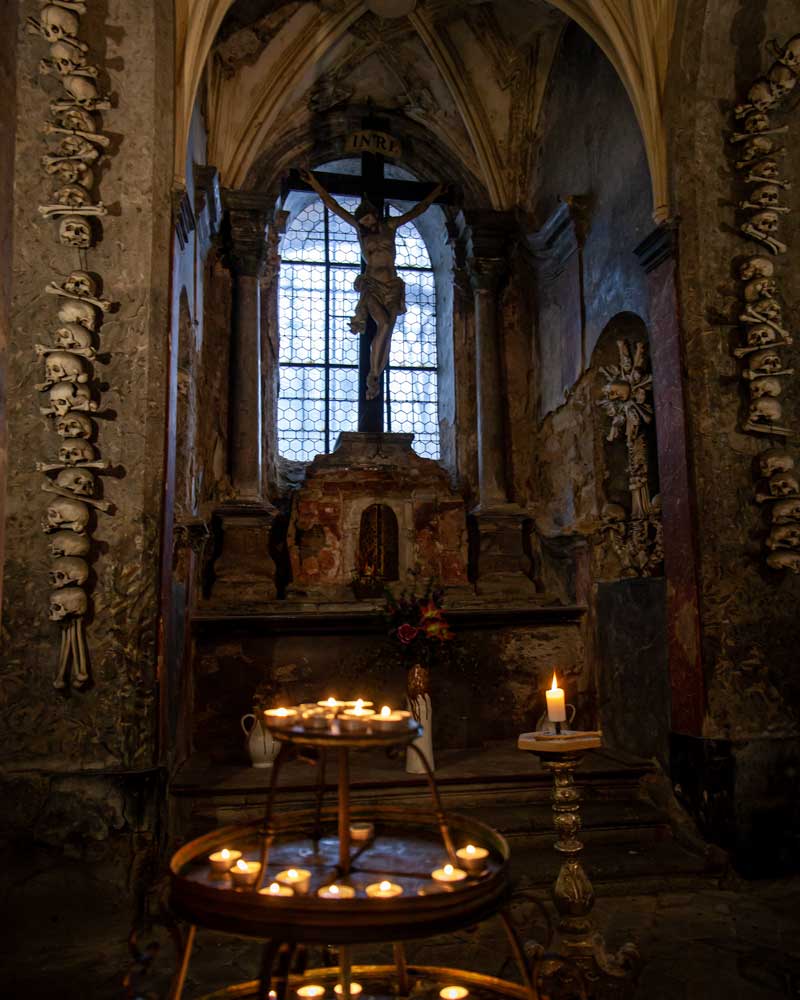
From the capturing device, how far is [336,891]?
2072 millimetres

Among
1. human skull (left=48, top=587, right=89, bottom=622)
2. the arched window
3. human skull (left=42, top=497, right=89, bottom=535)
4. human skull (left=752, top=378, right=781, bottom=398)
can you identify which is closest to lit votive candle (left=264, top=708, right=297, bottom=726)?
human skull (left=48, top=587, right=89, bottom=622)

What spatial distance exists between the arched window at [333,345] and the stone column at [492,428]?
2.76 feet

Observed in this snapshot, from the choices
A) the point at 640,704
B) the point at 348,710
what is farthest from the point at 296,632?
the point at 348,710

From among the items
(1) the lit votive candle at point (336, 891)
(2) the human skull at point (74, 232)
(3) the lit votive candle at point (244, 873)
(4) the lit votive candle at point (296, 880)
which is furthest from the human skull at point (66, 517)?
(1) the lit votive candle at point (336, 891)

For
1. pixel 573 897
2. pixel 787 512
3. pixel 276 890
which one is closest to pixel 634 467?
pixel 787 512

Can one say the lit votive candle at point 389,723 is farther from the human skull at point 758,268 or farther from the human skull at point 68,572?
the human skull at point 758,268

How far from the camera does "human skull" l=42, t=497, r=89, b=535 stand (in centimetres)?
423

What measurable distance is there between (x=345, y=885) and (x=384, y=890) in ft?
0.42

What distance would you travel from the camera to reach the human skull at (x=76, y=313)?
172 inches

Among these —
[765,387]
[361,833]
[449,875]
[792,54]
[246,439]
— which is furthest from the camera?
[246,439]

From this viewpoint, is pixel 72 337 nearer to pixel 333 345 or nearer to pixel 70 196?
pixel 70 196

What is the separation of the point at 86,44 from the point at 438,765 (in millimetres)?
4873

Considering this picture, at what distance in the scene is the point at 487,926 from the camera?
12.8 ft

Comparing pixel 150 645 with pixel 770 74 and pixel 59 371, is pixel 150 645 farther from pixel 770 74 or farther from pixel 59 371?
pixel 770 74
